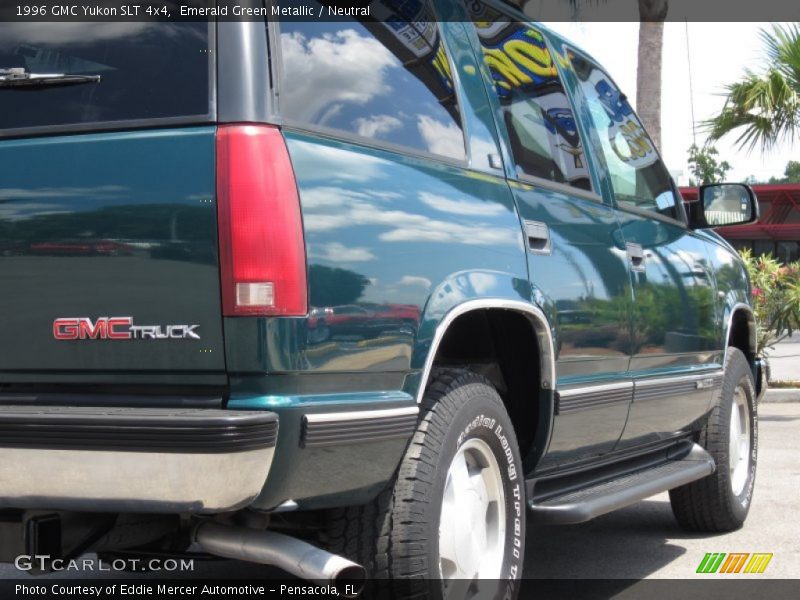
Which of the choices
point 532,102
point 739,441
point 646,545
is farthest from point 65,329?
point 739,441

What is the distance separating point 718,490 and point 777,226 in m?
30.3

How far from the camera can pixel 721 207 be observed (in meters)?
6.02

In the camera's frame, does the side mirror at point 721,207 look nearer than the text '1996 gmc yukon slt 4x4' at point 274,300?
No

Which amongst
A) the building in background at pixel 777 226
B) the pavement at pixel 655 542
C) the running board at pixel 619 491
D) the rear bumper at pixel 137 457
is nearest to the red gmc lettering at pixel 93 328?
the rear bumper at pixel 137 457

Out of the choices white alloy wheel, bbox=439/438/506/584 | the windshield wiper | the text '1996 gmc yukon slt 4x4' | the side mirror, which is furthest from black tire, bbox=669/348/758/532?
the windshield wiper

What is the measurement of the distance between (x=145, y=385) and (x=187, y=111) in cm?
70

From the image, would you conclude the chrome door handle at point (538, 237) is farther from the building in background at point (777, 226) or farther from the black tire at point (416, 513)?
the building in background at point (777, 226)

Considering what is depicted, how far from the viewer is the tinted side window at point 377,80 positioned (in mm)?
3230

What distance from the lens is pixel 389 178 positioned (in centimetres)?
336

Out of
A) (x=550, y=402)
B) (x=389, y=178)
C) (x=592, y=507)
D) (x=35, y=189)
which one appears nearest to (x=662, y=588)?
(x=592, y=507)

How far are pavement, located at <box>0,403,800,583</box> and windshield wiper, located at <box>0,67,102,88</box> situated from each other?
2.46 meters

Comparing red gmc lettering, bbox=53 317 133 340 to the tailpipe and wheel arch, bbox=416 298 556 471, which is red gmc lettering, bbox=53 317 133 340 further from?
wheel arch, bbox=416 298 556 471

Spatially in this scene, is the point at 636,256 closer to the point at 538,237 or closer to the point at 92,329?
the point at 538,237

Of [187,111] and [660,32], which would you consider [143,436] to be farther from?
[660,32]
